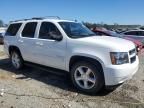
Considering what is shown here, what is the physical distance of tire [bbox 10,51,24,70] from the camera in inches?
341

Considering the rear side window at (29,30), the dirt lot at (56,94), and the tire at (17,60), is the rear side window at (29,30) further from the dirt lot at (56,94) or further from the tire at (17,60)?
the dirt lot at (56,94)

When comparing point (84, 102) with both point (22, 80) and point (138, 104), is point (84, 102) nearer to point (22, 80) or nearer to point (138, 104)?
point (138, 104)

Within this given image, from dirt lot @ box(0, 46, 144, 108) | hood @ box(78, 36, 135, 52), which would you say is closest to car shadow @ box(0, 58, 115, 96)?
dirt lot @ box(0, 46, 144, 108)

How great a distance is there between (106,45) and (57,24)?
6.29 feet

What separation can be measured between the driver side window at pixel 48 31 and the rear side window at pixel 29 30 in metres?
0.44

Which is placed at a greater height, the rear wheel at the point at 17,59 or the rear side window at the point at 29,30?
the rear side window at the point at 29,30

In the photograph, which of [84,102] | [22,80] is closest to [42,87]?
[22,80]

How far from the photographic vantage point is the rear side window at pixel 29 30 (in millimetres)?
7881

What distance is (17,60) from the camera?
29.0 ft

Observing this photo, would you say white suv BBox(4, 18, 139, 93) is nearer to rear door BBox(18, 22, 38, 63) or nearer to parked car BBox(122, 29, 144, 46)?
rear door BBox(18, 22, 38, 63)

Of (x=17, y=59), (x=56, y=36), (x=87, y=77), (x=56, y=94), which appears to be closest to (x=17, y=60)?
(x=17, y=59)

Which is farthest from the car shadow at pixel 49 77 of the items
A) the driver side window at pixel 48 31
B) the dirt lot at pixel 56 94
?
the driver side window at pixel 48 31

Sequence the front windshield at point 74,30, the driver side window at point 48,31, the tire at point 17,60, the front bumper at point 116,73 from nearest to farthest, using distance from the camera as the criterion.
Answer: the front bumper at point 116,73
the front windshield at point 74,30
the driver side window at point 48,31
the tire at point 17,60

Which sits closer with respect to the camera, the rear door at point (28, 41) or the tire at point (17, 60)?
the rear door at point (28, 41)
